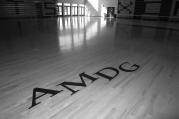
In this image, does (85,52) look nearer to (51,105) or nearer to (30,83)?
(30,83)

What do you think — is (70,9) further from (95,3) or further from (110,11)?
(110,11)

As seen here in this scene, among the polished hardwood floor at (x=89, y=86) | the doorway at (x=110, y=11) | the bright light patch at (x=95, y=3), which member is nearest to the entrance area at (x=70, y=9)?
the bright light patch at (x=95, y=3)

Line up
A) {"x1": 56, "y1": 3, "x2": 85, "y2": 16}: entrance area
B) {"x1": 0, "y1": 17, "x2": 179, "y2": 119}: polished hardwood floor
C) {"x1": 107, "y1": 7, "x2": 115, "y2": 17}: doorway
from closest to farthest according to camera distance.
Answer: {"x1": 0, "y1": 17, "x2": 179, "y2": 119}: polished hardwood floor < {"x1": 56, "y1": 3, "x2": 85, "y2": 16}: entrance area < {"x1": 107, "y1": 7, "x2": 115, "y2": 17}: doorway

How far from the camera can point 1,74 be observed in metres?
2.33

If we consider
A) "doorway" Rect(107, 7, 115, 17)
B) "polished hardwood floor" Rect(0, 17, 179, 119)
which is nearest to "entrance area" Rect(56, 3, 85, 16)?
"doorway" Rect(107, 7, 115, 17)

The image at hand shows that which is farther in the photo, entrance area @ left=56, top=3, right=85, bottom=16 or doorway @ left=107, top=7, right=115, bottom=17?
doorway @ left=107, top=7, right=115, bottom=17

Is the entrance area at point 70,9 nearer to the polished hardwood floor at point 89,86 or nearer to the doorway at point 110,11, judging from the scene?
the doorway at point 110,11

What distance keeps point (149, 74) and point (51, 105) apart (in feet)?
5.94

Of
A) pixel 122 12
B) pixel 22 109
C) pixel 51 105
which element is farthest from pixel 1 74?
pixel 122 12

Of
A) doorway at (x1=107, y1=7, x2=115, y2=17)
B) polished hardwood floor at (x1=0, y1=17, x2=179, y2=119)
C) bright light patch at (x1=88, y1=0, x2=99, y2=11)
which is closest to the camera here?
polished hardwood floor at (x1=0, y1=17, x2=179, y2=119)

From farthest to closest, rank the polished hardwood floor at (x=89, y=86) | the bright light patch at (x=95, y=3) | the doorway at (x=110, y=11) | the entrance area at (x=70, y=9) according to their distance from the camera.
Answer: the bright light patch at (x=95, y=3), the doorway at (x=110, y=11), the entrance area at (x=70, y=9), the polished hardwood floor at (x=89, y=86)

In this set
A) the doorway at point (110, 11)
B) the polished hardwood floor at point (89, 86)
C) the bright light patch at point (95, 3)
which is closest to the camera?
the polished hardwood floor at point (89, 86)

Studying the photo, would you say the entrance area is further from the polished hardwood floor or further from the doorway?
the polished hardwood floor

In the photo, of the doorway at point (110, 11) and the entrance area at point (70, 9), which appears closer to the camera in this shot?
the entrance area at point (70, 9)
